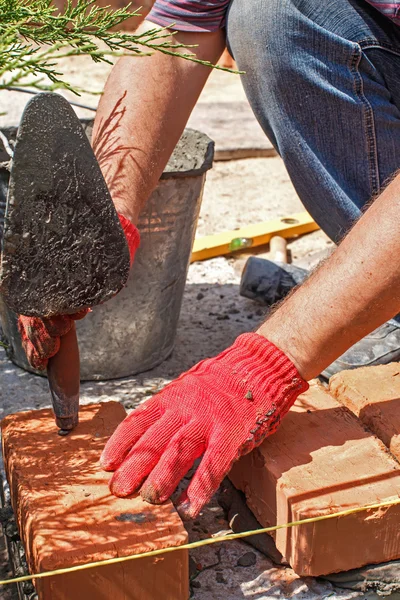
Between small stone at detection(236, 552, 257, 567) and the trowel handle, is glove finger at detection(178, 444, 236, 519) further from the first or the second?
the trowel handle

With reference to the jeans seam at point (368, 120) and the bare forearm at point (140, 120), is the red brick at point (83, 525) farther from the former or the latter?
the jeans seam at point (368, 120)

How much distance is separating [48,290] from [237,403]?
0.49 metres

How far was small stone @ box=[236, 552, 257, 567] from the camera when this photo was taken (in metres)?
1.70

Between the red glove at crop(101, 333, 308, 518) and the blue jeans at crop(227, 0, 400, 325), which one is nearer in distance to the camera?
the red glove at crop(101, 333, 308, 518)

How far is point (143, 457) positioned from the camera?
5.40 ft

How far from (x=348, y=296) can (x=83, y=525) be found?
2.45 feet

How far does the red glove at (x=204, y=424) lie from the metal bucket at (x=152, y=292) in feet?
2.07

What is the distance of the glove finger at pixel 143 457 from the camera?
5.29 feet

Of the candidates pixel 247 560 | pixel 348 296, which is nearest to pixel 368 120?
pixel 348 296

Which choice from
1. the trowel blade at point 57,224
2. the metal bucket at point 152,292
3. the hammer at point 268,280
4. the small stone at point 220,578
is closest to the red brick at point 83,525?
the small stone at point 220,578

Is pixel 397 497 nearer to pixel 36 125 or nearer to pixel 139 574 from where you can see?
pixel 139 574

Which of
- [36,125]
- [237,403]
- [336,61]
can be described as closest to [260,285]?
[336,61]

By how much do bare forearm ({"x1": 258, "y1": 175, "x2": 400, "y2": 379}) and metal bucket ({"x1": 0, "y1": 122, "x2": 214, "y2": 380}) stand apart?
25.4 inches

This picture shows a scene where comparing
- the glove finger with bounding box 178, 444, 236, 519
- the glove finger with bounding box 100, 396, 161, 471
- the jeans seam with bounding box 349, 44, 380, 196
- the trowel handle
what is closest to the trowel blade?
the trowel handle
